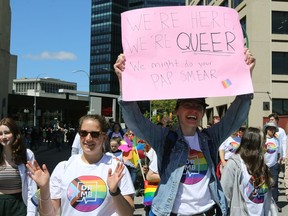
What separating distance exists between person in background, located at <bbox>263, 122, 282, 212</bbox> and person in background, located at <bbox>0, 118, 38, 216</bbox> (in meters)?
6.12

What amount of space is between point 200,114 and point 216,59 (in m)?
0.48

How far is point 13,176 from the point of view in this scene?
4.42 metres

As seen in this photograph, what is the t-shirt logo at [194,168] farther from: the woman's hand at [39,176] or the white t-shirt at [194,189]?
the woman's hand at [39,176]

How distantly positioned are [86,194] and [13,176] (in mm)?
1867

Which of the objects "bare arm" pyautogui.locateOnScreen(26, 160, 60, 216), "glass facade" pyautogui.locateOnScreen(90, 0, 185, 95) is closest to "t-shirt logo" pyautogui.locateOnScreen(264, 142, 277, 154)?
"bare arm" pyautogui.locateOnScreen(26, 160, 60, 216)

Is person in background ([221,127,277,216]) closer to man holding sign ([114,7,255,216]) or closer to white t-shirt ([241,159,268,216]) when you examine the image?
white t-shirt ([241,159,268,216])

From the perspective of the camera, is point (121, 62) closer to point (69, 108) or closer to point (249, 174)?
point (249, 174)

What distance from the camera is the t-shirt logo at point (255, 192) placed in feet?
13.8

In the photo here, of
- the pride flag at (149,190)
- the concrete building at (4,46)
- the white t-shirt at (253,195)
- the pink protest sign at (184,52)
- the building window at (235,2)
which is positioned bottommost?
the pride flag at (149,190)

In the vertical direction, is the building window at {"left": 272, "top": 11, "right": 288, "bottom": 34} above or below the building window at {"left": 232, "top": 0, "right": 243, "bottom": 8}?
below

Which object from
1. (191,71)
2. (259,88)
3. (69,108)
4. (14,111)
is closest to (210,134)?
(191,71)

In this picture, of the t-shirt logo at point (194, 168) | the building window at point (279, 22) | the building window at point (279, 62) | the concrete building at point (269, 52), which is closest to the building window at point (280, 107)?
the concrete building at point (269, 52)

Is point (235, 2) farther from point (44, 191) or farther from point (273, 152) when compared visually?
point (44, 191)

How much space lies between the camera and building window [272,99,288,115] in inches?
1216
